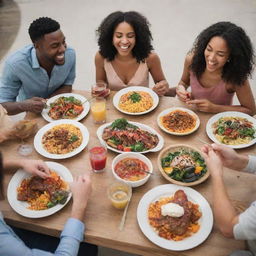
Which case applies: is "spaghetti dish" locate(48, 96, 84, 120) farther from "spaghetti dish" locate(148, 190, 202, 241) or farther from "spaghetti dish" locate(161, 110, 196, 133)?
"spaghetti dish" locate(148, 190, 202, 241)

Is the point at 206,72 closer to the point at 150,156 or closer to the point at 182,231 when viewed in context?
the point at 150,156

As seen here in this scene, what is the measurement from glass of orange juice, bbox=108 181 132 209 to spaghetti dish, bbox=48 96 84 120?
2.64 ft

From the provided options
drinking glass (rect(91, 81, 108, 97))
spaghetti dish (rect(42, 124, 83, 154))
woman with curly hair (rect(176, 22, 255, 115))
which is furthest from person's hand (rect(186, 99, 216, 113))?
spaghetti dish (rect(42, 124, 83, 154))

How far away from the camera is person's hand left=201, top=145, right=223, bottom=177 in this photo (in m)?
1.67

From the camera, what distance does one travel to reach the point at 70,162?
77.1 inches

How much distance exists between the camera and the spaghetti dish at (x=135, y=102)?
2.33 meters

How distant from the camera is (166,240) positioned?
4.91 feet

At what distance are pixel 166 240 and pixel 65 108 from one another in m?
1.31

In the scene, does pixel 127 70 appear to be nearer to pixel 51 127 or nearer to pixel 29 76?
pixel 29 76

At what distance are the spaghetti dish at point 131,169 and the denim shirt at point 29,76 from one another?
4.01 ft

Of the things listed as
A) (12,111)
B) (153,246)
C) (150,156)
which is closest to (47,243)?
(153,246)

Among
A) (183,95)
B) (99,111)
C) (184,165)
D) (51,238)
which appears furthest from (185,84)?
(51,238)

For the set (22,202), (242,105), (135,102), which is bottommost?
(22,202)

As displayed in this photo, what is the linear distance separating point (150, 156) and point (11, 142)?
0.98m
